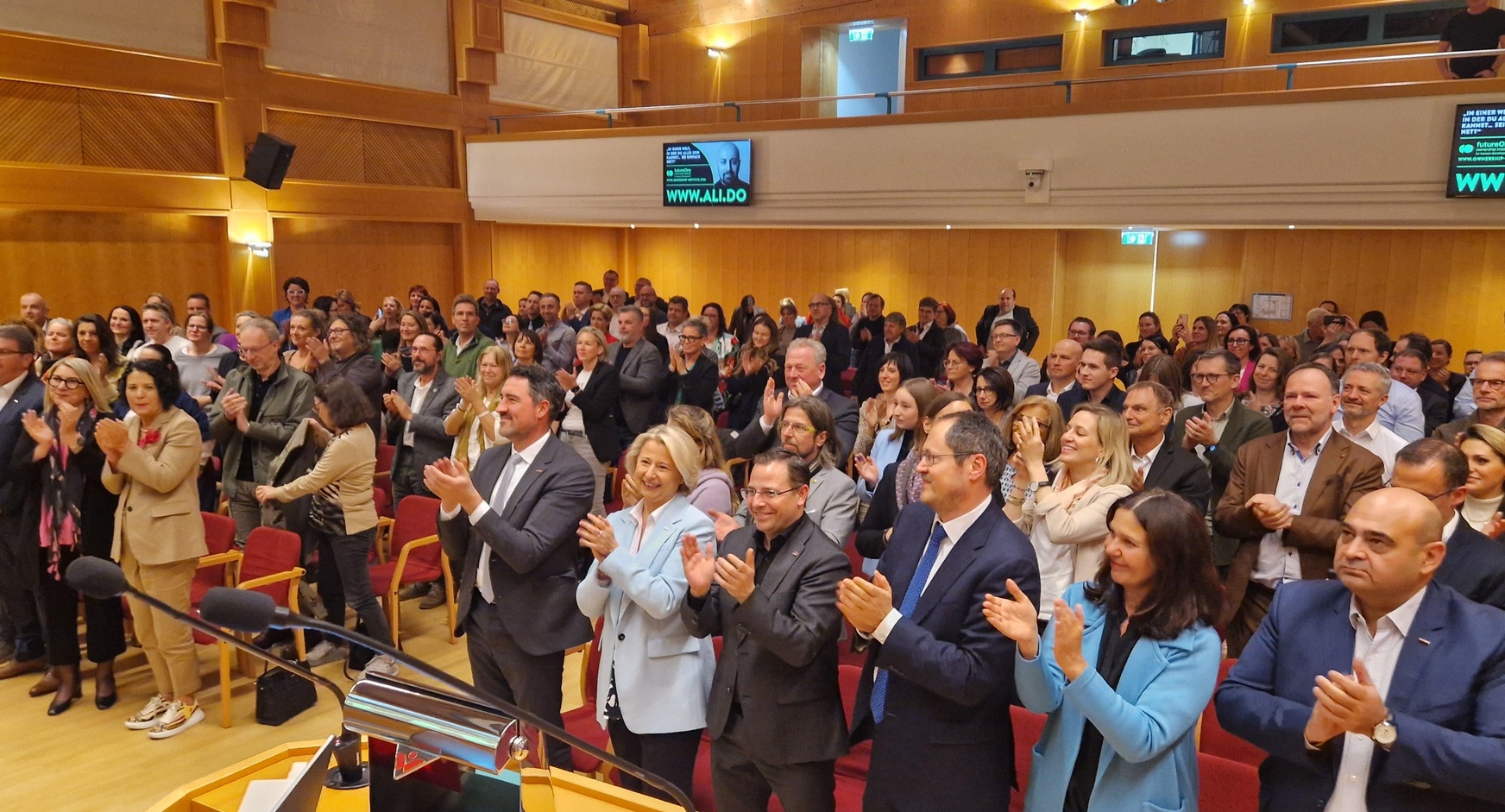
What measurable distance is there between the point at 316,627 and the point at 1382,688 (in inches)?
78.0

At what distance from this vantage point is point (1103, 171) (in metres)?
8.59

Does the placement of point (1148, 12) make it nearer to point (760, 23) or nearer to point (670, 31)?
point (760, 23)

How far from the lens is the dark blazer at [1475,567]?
277 cm

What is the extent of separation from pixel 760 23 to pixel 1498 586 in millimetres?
13049

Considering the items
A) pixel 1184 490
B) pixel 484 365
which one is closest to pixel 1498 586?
pixel 1184 490

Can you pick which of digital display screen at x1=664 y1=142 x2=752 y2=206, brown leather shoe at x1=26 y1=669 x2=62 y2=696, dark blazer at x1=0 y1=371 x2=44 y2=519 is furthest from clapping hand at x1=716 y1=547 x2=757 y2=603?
digital display screen at x1=664 y1=142 x2=752 y2=206


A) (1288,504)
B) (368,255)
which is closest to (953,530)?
(1288,504)

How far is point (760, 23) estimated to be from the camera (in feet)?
46.9

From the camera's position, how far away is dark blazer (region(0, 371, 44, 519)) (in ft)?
14.9

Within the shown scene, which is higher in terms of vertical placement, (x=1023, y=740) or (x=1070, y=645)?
(x=1070, y=645)

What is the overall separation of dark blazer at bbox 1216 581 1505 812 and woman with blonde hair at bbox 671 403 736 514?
5.88ft

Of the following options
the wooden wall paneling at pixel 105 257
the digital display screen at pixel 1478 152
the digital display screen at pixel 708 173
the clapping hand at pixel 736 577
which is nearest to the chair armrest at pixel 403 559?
the clapping hand at pixel 736 577

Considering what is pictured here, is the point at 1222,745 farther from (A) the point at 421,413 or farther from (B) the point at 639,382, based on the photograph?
(A) the point at 421,413

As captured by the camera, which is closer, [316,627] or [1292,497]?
[316,627]
